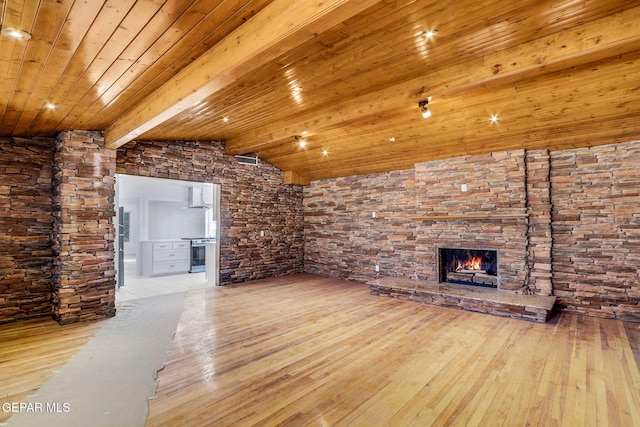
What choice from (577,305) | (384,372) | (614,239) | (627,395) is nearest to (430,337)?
(384,372)

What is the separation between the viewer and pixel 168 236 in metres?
9.70

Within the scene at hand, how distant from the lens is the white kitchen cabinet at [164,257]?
25.9ft

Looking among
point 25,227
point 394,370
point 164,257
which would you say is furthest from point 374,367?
point 164,257

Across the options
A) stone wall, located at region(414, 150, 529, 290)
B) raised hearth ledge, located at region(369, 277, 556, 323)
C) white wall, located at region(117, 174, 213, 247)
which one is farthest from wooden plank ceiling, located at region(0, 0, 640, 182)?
white wall, located at region(117, 174, 213, 247)

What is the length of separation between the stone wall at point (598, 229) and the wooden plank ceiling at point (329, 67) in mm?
322

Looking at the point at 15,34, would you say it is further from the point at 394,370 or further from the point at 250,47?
the point at 394,370

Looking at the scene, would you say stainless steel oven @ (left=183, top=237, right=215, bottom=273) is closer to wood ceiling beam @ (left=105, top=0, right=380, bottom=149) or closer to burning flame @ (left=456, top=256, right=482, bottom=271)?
wood ceiling beam @ (left=105, top=0, right=380, bottom=149)

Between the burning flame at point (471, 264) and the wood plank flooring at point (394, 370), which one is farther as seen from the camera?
the burning flame at point (471, 264)

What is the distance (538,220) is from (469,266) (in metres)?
1.45

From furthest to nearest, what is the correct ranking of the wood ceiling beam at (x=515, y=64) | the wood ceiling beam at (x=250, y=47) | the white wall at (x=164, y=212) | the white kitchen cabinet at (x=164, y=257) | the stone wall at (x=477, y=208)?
the white wall at (x=164, y=212) → the white kitchen cabinet at (x=164, y=257) → the stone wall at (x=477, y=208) → the wood ceiling beam at (x=515, y=64) → the wood ceiling beam at (x=250, y=47)

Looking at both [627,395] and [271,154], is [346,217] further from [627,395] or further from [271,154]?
[627,395]

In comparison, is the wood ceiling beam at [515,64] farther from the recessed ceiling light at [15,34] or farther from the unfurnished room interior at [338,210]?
the recessed ceiling light at [15,34]

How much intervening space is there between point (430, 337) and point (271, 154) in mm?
4964

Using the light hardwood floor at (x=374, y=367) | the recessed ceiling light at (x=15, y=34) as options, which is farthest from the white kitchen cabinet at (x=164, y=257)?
the recessed ceiling light at (x=15, y=34)
